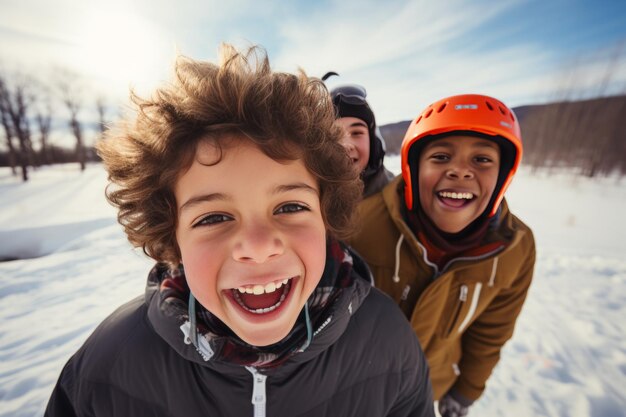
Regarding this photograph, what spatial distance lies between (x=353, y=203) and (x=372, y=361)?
809 millimetres

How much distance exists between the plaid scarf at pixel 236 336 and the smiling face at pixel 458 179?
0.80 meters

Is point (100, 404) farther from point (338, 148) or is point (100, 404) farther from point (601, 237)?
point (601, 237)

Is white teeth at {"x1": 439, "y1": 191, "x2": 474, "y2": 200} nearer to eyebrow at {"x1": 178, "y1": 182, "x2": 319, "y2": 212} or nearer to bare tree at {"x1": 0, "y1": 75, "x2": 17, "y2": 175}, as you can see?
eyebrow at {"x1": 178, "y1": 182, "x2": 319, "y2": 212}

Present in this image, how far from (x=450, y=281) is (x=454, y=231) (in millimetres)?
323

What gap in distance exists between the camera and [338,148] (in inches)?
51.3

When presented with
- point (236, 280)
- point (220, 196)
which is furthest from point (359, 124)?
point (236, 280)

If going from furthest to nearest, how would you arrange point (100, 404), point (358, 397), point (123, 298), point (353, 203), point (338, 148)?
point (123, 298)
point (353, 203)
point (338, 148)
point (358, 397)
point (100, 404)

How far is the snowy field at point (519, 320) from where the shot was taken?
2.60 m

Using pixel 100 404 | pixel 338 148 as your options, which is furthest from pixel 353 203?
pixel 100 404

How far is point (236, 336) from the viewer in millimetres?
1121

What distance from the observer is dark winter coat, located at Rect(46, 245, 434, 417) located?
102 centimetres

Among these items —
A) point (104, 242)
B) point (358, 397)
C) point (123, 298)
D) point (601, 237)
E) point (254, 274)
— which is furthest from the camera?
point (601, 237)

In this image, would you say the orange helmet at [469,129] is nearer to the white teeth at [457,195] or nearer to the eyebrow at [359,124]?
the white teeth at [457,195]

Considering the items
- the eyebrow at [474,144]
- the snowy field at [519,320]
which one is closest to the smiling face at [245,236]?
the snowy field at [519,320]
